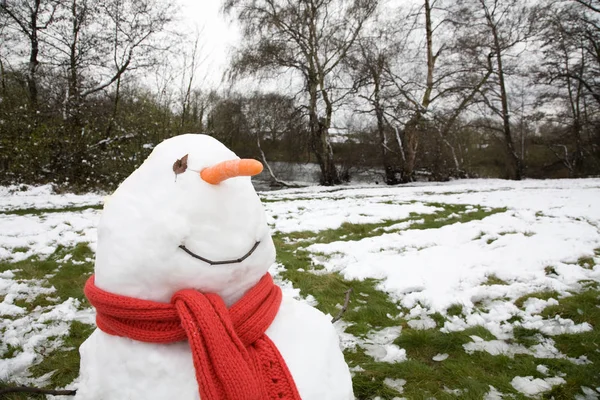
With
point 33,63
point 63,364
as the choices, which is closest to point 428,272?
point 63,364

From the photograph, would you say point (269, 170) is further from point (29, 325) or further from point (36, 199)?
point (29, 325)

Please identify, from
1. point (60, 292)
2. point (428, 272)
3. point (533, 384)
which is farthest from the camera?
point (428, 272)

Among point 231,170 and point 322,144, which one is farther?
point 322,144

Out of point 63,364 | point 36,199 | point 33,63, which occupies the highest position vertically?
point 33,63

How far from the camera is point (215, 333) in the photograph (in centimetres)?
94

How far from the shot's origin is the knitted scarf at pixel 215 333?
903 millimetres

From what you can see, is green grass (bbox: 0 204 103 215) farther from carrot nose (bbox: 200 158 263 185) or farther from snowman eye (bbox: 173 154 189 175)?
carrot nose (bbox: 200 158 263 185)

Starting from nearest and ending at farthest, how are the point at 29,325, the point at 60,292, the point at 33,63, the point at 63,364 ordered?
the point at 63,364, the point at 29,325, the point at 60,292, the point at 33,63

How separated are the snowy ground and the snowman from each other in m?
1.14

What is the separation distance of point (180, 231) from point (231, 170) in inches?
9.6

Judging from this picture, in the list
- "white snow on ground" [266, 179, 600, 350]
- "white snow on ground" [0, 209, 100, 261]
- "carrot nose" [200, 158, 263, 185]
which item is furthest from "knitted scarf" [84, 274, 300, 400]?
"white snow on ground" [0, 209, 100, 261]

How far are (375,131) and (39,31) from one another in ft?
49.0

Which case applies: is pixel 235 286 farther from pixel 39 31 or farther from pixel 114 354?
pixel 39 31

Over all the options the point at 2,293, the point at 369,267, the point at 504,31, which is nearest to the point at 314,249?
the point at 369,267
